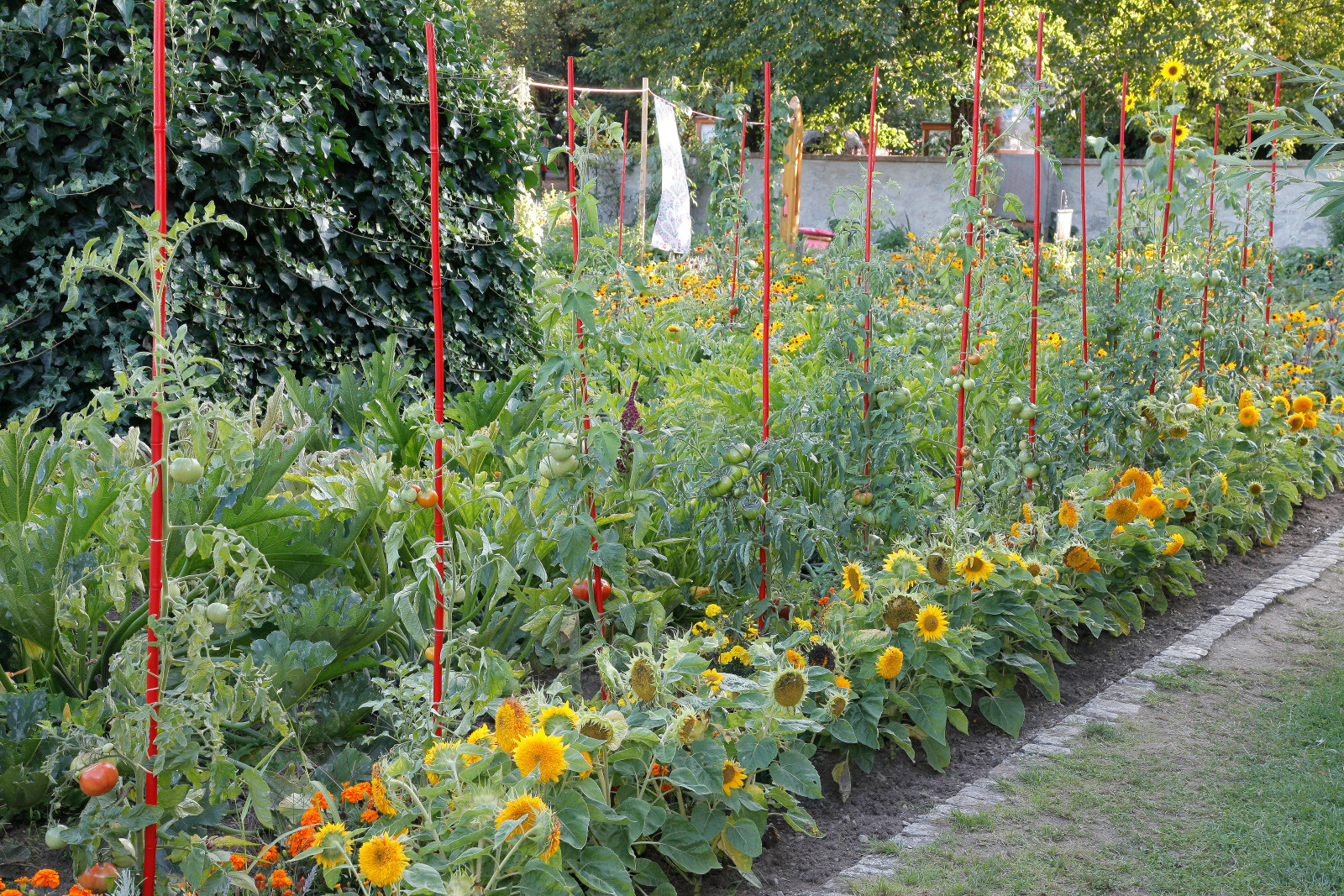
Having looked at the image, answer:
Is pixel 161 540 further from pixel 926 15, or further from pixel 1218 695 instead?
pixel 926 15

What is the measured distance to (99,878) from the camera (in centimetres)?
169

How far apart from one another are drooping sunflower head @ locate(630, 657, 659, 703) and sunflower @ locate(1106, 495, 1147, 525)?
6.24ft

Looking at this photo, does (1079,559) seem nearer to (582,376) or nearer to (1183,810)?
(1183,810)

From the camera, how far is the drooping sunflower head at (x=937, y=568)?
109 inches

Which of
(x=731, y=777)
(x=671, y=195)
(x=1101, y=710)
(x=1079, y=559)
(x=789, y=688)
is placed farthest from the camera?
(x=671, y=195)

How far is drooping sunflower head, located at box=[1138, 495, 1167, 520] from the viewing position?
3404 millimetres

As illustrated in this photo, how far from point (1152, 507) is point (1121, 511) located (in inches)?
5.4

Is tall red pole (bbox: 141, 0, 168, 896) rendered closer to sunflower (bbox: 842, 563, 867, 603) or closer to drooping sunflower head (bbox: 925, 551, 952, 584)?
sunflower (bbox: 842, 563, 867, 603)

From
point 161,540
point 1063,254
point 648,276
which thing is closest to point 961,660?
point 161,540

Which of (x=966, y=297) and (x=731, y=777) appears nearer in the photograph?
(x=731, y=777)

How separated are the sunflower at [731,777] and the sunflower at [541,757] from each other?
42 cm

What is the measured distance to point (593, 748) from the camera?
1.88m

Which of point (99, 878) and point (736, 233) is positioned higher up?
point (736, 233)

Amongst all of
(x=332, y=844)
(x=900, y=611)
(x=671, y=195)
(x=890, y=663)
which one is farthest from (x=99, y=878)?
(x=671, y=195)
